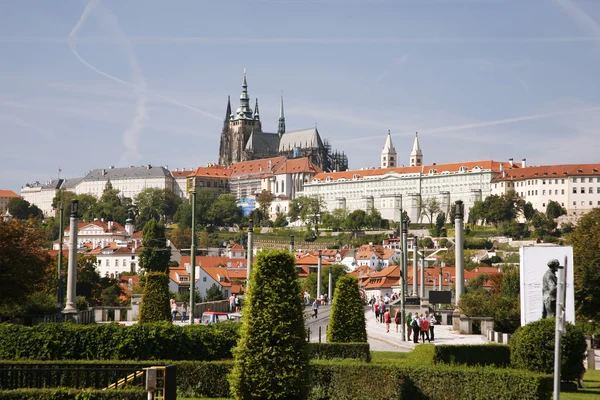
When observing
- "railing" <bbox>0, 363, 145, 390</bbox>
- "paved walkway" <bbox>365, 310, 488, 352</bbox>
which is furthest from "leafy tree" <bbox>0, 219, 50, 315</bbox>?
"railing" <bbox>0, 363, 145, 390</bbox>

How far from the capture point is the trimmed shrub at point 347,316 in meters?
23.8

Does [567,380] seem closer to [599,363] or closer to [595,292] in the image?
[599,363]

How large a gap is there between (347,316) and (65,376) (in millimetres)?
8969

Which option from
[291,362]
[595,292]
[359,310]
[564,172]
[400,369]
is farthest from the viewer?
[564,172]

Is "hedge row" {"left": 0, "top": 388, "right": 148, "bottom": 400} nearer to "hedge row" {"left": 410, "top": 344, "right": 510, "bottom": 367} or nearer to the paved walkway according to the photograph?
"hedge row" {"left": 410, "top": 344, "right": 510, "bottom": 367}

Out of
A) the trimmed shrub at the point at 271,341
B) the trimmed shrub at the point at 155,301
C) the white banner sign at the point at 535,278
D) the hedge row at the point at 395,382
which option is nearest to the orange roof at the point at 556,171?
the trimmed shrub at the point at 155,301

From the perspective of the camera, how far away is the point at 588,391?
64.2 feet

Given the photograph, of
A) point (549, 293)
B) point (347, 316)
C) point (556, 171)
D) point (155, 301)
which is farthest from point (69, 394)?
point (556, 171)

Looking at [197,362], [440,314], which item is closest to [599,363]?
[197,362]

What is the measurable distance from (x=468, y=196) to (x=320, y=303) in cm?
13526

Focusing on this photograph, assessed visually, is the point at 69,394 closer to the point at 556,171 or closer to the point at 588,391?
the point at 588,391

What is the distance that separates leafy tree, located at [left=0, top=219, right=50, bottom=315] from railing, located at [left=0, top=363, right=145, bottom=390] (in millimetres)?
16368

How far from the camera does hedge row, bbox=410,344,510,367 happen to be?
19.9 meters

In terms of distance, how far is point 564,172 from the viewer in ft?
589
